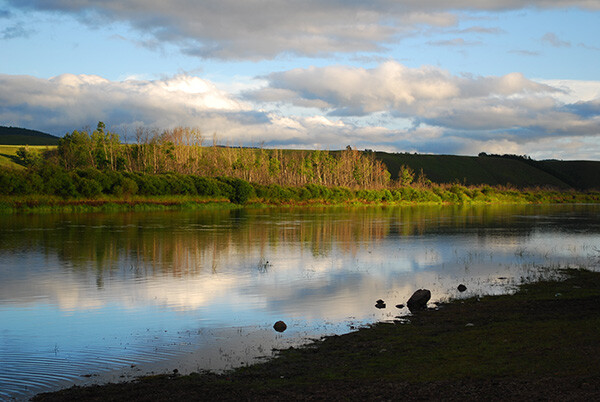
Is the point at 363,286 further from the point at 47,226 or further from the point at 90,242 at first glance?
the point at 47,226

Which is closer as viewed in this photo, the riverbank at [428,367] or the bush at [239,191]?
the riverbank at [428,367]

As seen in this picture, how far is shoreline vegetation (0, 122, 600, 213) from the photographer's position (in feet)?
200

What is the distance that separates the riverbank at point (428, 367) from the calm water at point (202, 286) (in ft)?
3.46

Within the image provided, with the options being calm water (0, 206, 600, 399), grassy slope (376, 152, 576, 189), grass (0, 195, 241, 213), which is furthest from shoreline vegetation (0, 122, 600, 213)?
grassy slope (376, 152, 576, 189)

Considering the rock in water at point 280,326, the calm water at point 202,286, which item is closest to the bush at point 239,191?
the calm water at point 202,286

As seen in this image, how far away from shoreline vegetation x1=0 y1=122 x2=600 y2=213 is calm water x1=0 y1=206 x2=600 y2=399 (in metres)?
24.0

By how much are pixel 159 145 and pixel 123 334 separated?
92032 mm

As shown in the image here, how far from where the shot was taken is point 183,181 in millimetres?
76500

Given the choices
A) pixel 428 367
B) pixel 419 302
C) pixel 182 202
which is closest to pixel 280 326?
pixel 419 302

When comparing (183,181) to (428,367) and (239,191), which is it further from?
(428,367)

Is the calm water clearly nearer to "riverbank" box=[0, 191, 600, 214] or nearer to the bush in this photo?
"riverbank" box=[0, 191, 600, 214]

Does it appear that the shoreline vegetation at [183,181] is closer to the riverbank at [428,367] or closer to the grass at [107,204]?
the grass at [107,204]

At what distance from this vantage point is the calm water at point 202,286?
10.7 meters

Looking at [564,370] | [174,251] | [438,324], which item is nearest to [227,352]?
[438,324]
